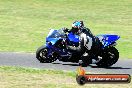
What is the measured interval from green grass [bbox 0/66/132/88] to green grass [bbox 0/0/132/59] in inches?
239

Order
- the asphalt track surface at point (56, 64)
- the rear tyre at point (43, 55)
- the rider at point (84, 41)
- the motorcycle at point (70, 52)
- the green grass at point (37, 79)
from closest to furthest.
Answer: the green grass at point (37, 79)
the asphalt track surface at point (56, 64)
the rider at point (84, 41)
the motorcycle at point (70, 52)
the rear tyre at point (43, 55)

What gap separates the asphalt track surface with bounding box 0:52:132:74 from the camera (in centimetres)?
1722

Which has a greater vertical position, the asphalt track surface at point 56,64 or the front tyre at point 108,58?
the front tyre at point 108,58

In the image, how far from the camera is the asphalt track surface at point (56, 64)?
56.5 ft

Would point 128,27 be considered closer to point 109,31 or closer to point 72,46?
point 109,31

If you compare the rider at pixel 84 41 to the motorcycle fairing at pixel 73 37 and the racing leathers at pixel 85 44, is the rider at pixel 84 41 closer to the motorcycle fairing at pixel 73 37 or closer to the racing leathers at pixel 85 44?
the racing leathers at pixel 85 44

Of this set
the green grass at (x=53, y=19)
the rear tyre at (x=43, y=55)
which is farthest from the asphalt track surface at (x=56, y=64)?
the green grass at (x=53, y=19)

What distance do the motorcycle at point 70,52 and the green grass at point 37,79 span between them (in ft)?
7.23

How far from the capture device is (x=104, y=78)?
8.09 meters

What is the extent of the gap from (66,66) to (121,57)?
3.67m

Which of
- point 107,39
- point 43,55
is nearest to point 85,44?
point 107,39

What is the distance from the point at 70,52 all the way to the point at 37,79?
433 centimetres

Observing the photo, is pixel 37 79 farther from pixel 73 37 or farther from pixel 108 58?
pixel 108 58

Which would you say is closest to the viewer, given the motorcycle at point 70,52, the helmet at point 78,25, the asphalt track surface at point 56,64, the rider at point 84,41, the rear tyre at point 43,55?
the asphalt track surface at point 56,64
